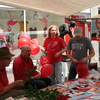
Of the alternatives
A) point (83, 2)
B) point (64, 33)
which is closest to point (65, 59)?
point (64, 33)

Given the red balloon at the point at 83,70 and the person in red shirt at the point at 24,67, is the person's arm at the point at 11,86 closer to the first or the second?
the person in red shirt at the point at 24,67

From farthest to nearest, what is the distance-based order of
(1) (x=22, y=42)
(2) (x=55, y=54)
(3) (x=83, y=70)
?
(1) (x=22, y=42) < (2) (x=55, y=54) < (3) (x=83, y=70)

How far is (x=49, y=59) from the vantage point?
12.5 ft

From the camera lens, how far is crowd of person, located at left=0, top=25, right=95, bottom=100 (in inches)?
84.8

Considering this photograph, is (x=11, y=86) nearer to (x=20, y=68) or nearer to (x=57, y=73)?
(x=20, y=68)

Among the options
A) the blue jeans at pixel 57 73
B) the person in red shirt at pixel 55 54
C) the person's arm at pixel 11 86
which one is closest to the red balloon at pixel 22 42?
the person in red shirt at pixel 55 54

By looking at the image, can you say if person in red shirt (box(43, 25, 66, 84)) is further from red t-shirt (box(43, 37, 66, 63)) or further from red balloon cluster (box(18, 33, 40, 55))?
red balloon cluster (box(18, 33, 40, 55))

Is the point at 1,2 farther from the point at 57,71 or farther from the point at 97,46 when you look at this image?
the point at 97,46

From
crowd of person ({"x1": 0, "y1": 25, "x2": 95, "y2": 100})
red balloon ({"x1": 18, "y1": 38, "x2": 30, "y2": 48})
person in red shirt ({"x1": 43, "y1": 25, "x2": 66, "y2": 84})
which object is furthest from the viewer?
red balloon ({"x1": 18, "y1": 38, "x2": 30, "y2": 48})

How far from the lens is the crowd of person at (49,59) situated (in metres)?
2.15

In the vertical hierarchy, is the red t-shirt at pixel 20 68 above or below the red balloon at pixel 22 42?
below

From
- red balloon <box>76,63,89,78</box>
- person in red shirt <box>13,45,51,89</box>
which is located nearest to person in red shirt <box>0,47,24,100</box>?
person in red shirt <box>13,45,51,89</box>

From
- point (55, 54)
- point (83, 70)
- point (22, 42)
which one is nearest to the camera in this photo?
point (83, 70)

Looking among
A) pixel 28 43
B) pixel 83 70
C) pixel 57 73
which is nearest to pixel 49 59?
pixel 57 73
